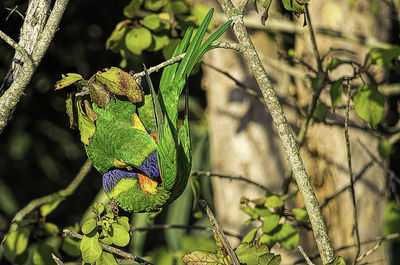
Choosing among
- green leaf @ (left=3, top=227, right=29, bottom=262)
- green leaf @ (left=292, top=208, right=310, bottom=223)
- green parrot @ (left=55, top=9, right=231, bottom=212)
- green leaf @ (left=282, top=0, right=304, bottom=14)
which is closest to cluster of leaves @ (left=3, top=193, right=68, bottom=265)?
green leaf @ (left=3, top=227, right=29, bottom=262)

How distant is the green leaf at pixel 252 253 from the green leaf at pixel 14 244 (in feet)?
2.49

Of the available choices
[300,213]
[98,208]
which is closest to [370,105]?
[300,213]

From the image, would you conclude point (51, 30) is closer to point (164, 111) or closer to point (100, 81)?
point (100, 81)

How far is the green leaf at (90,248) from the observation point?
101 cm

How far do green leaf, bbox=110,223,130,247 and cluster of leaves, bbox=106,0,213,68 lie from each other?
2.26 ft

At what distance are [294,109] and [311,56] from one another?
0.89 ft

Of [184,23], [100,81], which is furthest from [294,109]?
[100,81]

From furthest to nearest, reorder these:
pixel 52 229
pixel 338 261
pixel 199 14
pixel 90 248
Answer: pixel 199 14 → pixel 52 229 → pixel 90 248 → pixel 338 261

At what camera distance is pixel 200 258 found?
0.99 metres

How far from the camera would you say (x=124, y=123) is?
139cm

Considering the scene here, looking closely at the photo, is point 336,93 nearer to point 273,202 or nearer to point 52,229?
point 273,202

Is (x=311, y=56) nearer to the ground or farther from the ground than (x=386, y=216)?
farther from the ground

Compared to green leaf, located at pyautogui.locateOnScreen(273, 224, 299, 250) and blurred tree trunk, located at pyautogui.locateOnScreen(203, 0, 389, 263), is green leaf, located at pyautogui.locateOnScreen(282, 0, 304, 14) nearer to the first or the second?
green leaf, located at pyautogui.locateOnScreen(273, 224, 299, 250)

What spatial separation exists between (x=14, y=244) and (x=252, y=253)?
81 centimetres
